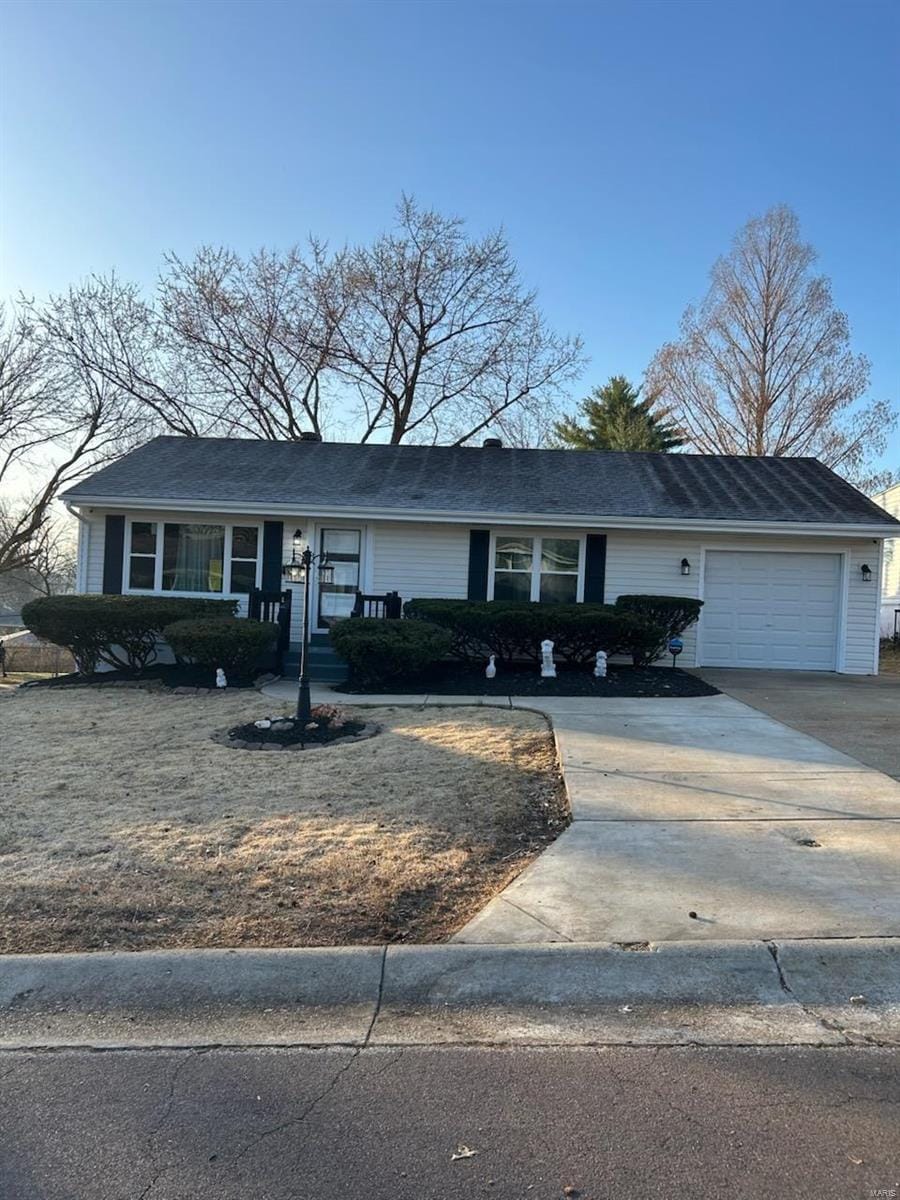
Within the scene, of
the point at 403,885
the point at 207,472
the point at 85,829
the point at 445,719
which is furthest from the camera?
the point at 207,472

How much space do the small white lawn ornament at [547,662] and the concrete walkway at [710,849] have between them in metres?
3.89

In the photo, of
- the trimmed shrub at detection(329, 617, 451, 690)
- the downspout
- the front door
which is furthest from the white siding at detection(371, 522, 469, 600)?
the downspout

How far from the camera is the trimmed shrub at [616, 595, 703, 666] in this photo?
501 inches

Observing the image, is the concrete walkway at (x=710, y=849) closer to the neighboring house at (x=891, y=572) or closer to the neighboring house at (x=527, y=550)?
the neighboring house at (x=527, y=550)

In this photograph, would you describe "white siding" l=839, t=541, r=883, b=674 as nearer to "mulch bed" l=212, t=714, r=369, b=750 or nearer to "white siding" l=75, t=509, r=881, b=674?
"white siding" l=75, t=509, r=881, b=674

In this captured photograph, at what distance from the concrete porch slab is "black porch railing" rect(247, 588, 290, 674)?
8608 millimetres

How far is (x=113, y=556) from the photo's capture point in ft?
46.2

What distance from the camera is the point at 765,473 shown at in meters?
16.2

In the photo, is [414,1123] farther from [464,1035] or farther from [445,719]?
[445,719]

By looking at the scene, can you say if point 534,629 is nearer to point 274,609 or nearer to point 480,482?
point 480,482

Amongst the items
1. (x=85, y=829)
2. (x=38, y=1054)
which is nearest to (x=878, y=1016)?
(x=38, y=1054)

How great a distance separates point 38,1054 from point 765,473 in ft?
52.8

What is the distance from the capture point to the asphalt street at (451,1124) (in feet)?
7.28

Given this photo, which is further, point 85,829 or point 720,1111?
point 85,829
